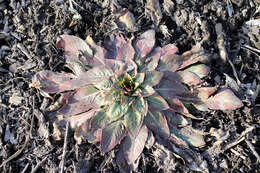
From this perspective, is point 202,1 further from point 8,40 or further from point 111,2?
point 8,40

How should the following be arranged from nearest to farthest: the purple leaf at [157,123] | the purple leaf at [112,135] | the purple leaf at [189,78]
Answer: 1. the purple leaf at [112,135]
2. the purple leaf at [157,123]
3. the purple leaf at [189,78]

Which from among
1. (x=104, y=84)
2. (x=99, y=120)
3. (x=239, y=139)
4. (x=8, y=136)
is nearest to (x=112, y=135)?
(x=99, y=120)

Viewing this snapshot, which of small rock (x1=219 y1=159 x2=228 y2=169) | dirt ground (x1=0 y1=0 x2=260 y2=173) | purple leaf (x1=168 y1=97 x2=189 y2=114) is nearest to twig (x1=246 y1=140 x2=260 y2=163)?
dirt ground (x1=0 y1=0 x2=260 y2=173)

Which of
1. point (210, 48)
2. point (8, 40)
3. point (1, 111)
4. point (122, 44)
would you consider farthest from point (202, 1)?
point (1, 111)

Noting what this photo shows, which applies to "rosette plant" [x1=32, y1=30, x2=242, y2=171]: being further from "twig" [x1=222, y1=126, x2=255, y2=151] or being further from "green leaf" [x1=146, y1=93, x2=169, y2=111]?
"twig" [x1=222, y1=126, x2=255, y2=151]

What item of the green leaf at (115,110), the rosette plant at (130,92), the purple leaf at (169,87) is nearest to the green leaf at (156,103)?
the rosette plant at (130,92)

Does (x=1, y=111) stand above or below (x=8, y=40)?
below

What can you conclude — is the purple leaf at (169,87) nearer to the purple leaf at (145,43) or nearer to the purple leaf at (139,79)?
the purple leaf at (139,79)
